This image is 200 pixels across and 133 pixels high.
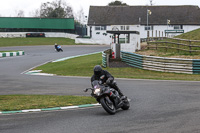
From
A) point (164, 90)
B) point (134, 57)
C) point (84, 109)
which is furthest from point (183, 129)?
point (134, 57)

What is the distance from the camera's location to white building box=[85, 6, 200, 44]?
7869 centimetres

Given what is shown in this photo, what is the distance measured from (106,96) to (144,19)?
71.9 m

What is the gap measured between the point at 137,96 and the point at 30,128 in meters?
6.25

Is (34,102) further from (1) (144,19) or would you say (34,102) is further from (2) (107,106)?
(1) (144,19)

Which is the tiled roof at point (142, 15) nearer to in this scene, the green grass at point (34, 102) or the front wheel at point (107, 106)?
the green grass at point (34, 102)

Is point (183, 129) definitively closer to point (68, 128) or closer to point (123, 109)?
point (68, 128)

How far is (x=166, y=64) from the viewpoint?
82.8 feet

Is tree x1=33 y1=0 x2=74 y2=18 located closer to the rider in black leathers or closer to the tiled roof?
the tiled roof

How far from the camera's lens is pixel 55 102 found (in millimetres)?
11938

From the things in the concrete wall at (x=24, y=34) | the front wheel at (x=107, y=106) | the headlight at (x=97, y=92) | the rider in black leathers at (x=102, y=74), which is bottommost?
the front wheel at (x=107, y=106)

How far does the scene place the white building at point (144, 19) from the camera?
78688 mm

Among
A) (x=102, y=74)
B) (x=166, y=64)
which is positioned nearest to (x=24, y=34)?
(x=166, y=64)

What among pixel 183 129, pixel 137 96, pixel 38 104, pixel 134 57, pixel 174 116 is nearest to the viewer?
pixel 183 129

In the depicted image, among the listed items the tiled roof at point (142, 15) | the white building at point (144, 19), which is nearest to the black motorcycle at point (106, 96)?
the white building at point (144, 19)
